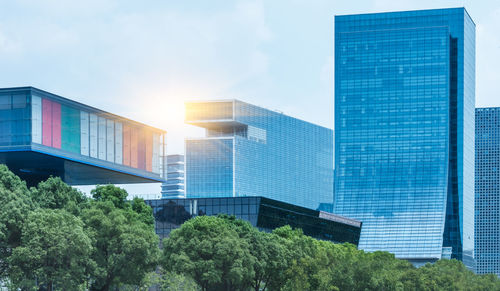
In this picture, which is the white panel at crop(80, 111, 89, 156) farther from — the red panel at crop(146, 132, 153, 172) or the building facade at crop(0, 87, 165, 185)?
the red panel at crop(146, 132, 153, 172)

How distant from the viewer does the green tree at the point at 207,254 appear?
105312 mm

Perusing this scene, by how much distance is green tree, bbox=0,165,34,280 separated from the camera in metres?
87.1

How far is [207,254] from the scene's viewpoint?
350 feet

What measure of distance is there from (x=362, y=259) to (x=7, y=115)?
51722 mm

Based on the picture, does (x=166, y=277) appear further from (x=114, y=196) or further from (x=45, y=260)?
(x=45, y=260)

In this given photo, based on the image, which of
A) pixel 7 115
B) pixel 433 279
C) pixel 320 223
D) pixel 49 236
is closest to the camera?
pixel 49 236

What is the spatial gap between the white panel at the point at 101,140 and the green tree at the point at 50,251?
39466mm

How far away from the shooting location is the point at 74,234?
87.8 m

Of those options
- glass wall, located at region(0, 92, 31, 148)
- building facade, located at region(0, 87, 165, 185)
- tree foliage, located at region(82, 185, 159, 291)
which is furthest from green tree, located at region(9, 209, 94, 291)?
building facade, located at region(0, 87, 165, 185)

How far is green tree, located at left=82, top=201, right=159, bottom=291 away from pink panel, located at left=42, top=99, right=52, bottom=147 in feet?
74.7

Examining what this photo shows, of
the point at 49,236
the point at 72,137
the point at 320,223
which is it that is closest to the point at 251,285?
the point at 72,137

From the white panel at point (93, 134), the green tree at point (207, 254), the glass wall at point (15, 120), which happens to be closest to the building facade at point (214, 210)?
the white panel at point (93, 134)

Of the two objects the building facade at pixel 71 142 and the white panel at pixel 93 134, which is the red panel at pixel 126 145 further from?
the white panel at pixel 93 134

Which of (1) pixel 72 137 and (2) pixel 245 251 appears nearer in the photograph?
(2) pixel 245 251
